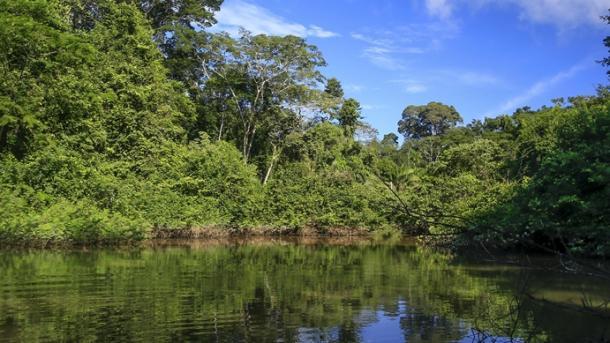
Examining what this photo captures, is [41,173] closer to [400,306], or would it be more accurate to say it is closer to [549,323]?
[400,306]

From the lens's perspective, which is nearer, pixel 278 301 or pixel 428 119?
pixel 278 301

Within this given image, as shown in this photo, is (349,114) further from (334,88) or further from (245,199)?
(245,199)

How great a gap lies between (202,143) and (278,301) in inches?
984

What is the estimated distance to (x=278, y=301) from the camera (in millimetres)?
11570

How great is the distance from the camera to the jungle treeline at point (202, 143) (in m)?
21.3

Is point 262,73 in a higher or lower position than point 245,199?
higher

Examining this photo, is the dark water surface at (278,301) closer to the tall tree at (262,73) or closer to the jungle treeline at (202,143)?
the jungle treeline at (202,143)

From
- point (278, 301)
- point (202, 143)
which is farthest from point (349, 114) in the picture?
point (278, 301)

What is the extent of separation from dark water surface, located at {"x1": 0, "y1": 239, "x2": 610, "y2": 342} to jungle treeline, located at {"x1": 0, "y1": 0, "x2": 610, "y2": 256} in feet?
8.28

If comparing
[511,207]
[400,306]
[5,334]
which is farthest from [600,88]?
[5,334]

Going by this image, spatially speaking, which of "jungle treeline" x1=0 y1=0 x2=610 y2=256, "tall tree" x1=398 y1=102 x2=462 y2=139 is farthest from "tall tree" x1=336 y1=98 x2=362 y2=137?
"tall tree" x1=398 y1=102 x2=462 y2=139

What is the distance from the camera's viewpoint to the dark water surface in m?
8.63

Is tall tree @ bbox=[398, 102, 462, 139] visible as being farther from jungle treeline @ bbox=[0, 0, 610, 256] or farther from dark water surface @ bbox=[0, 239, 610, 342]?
dark water surface @ bbox=[0, 239, 610, 342]

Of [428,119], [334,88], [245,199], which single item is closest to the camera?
[245,199]
